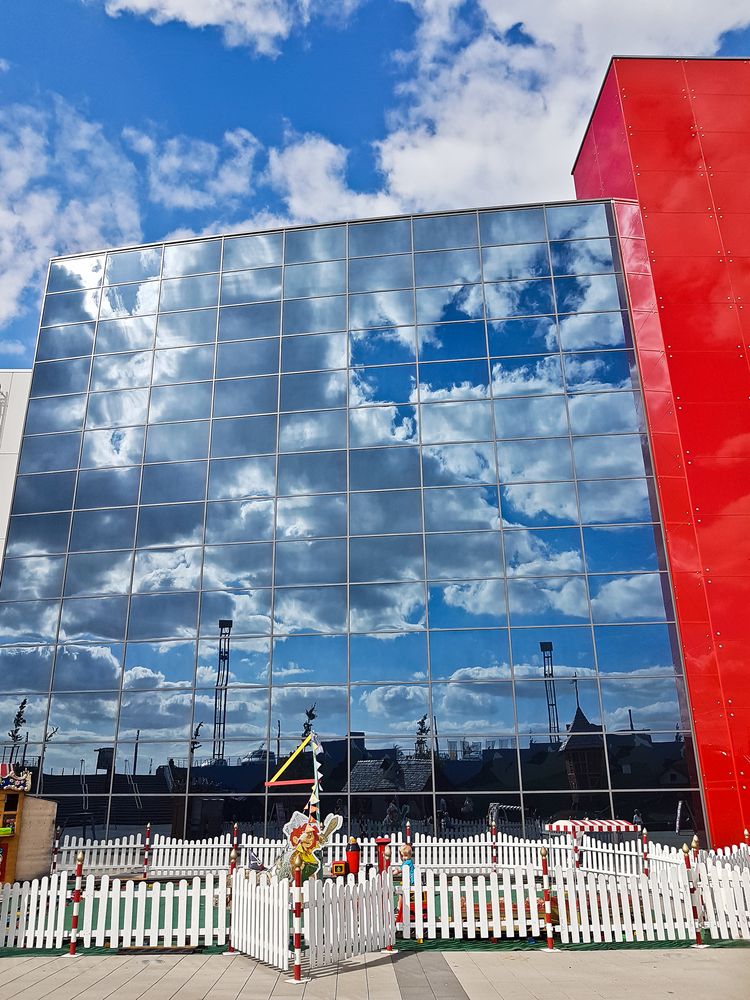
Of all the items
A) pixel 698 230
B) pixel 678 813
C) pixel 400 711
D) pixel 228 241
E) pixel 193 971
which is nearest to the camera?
pixel 193 971

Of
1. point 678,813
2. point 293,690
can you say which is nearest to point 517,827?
point 678,813

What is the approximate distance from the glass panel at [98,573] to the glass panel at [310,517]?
5.58 m

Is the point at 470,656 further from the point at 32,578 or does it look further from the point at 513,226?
the point at 513,226

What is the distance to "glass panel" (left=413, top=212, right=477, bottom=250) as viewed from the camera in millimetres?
27609

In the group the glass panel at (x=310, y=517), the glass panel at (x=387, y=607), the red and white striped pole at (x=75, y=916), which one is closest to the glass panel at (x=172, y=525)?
the glass panel at (x=310, y=517)

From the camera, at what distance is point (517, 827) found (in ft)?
68.2

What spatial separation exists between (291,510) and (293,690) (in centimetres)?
608

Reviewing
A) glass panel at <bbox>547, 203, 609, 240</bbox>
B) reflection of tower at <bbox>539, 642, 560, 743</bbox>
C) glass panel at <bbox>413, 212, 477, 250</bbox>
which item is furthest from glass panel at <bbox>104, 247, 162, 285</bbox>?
reflection of tower at <bbox>539, 642, 560, 743</bbox>

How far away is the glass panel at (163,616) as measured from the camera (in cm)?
2422

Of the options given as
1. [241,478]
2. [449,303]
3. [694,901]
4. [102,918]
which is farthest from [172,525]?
[694,901]

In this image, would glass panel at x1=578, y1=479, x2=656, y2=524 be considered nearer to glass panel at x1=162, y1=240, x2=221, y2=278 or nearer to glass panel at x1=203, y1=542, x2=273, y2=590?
glass panel at x1=203, y1=542, x2=273, y2=590

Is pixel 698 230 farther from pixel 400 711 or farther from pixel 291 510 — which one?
pixel 400 711

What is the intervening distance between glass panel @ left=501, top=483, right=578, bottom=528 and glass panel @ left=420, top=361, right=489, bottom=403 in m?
3.87

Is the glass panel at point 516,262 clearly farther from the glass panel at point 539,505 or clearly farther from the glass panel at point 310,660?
the glass panel at point 310,660
